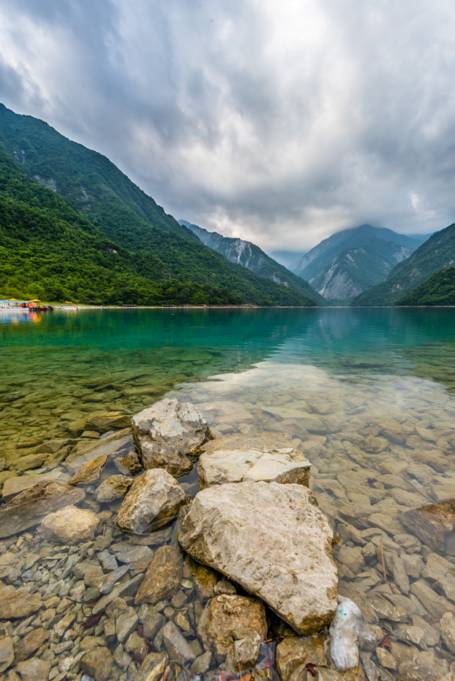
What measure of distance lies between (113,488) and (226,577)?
3557 mm

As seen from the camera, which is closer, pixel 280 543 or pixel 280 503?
pixel 280 543

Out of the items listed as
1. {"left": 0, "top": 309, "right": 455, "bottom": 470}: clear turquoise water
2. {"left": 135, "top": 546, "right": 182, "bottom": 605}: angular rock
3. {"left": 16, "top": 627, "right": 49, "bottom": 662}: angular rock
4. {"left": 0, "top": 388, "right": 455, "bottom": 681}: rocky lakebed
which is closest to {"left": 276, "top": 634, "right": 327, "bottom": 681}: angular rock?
{"left": 0, "top": 388, "right": 455, "bottom": 681}: rocky lakebed

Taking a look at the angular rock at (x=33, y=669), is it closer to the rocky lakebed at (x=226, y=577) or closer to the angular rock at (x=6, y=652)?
the rocky lakebed at (x=226, y=577)

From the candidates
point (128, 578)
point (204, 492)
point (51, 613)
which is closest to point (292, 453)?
point (204, 492)

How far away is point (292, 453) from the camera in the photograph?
736 centimetres

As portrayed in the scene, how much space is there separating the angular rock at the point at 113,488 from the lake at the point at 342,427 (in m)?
1.41

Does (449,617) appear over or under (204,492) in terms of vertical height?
under

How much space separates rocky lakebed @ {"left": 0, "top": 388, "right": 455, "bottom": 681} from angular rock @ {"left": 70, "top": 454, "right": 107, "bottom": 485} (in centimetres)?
4

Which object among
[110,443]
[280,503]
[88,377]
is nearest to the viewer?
[280,503]

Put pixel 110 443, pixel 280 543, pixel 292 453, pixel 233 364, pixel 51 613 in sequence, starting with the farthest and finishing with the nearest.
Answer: pixel 233 364
pixel 110 443
pixel 292 453
pixel 280 543
pixel 51 613

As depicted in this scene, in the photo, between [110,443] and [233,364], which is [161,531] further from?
[233,364]

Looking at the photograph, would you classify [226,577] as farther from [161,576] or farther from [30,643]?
[30,643]

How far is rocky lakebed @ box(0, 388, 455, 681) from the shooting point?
3.40 metres

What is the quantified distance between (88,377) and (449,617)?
18.3 metres
